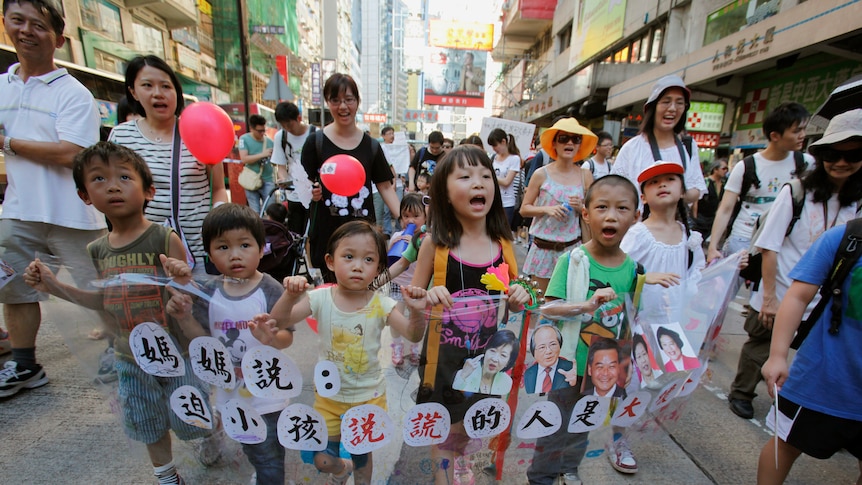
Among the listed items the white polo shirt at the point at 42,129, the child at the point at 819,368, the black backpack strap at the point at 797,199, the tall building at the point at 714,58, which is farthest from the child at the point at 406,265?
the tall building at the point at 714,58

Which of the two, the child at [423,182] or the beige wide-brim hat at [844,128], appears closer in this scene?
the beige wide-brim hat at [844,128]

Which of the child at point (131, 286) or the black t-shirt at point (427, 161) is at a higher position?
the black t-shirt at point (427, 161)

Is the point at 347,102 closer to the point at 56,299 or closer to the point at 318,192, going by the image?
the point at 318,192

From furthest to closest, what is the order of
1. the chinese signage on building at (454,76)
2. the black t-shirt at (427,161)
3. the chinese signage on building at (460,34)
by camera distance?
the chinese signage on building at (454,76), the chinese signage on building at (460,34), the black t-shirt at (427,161)

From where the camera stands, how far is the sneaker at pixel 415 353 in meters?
1.51

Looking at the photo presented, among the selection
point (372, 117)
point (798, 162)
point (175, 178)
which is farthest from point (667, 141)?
point (372, 117)

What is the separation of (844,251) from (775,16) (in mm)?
8857

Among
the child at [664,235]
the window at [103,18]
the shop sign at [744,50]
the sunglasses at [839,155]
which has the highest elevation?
the window at [103,18]

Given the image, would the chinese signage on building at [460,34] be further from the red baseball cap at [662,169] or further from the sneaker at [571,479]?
the sneaker at [571,479]

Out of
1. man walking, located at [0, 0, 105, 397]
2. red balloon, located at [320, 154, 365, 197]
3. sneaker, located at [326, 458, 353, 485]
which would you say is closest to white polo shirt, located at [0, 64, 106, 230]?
man walking, located at [0, 0, 105, 397]

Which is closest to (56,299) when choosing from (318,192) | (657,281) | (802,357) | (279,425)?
(279,425)

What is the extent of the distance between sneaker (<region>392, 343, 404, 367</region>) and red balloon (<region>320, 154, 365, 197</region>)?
1.46 metres

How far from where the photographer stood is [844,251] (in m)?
1.47

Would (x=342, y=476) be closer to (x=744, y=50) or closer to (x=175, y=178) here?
(x=175, y=178)
